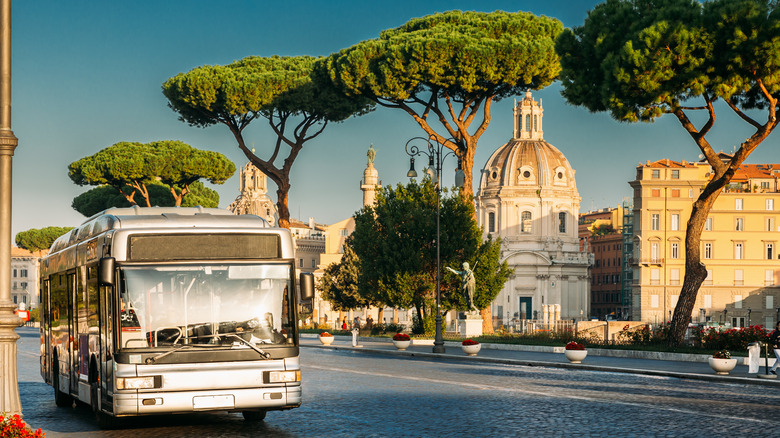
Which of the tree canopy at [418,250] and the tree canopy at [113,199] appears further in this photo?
the tree canopy at [113,199]

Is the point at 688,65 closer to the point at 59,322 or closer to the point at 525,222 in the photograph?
the point at 59,322

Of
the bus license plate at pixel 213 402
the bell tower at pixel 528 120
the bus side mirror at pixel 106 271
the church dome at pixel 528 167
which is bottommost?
the bus license plate at pixel 213 402

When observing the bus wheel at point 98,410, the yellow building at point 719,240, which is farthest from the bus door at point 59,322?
the yellow building at point 719,240

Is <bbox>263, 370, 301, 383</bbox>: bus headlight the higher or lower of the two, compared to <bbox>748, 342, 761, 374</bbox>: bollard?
higher

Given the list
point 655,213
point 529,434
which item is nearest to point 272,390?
point 529,434

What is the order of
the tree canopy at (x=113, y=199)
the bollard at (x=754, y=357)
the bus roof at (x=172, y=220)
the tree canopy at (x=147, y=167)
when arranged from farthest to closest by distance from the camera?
1. the tree canopy at (x=113, y=199)
2. the tree canopy at (x=147, y=167)
3. the bollard at (x=754, y=357)
4. the bus roof at (x=172, y=220)

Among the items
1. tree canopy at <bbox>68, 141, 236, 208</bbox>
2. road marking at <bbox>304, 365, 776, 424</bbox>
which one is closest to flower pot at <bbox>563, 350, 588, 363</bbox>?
road marking at <bbox>304, 365, 776, 424</bbox>

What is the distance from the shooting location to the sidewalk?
70.2ft

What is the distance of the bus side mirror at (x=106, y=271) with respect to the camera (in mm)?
10742

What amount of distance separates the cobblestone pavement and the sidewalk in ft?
2.23

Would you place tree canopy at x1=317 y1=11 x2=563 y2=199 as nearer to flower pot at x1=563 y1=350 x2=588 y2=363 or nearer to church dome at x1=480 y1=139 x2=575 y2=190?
flower pot at x1=563 y1=350 x2=588 y2=363

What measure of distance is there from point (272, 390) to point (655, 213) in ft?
291

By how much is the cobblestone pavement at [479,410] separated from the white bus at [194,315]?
77 cm

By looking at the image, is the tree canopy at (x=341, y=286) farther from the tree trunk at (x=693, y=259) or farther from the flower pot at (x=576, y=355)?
the flower pot at (x=576, y=355)
